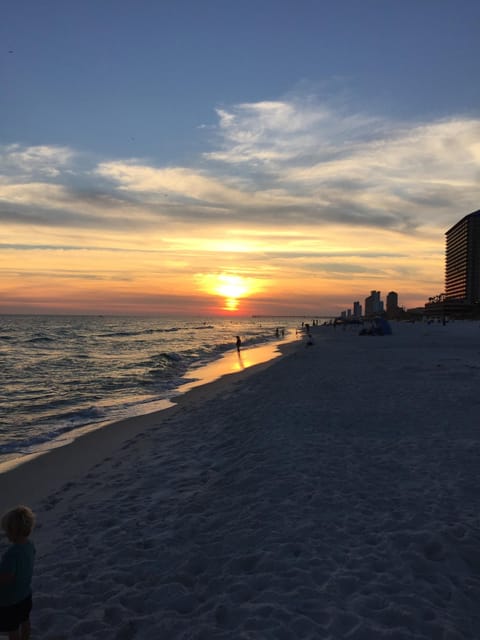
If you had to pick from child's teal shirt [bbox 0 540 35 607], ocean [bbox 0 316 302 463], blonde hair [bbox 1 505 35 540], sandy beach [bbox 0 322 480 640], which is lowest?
ocean [bbox 0 316 302 463]

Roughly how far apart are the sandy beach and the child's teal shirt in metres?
1.14

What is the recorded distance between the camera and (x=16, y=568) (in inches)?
155

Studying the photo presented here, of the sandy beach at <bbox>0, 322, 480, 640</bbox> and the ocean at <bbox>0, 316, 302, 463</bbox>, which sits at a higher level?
the sandy beach at <bbox>0, 322, 480, 640</bbox>

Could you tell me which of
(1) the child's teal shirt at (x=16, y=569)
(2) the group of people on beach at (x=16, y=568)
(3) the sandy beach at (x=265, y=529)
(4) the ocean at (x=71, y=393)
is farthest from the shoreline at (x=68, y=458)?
(1) the child's teal shirt at (x=16, y=569)

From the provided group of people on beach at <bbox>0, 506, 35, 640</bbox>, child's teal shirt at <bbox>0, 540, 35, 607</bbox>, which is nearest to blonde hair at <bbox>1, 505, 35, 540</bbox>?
group of people on beach at <bbox>0, 506, 35, 640</bbox>

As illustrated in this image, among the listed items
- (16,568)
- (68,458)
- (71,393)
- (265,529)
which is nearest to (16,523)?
(16,568)

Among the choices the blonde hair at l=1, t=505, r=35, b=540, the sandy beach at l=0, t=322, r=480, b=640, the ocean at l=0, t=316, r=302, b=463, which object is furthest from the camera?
the ocean at l=0, t=316, r=302, b=463

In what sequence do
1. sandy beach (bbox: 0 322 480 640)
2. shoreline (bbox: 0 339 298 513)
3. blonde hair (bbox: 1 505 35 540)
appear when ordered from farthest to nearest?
shoreline (bbox: 0 339 298 513) → sandy beach (bbox: 0 322 480 640) → blonde hair (bbox: 1 505 35 540)

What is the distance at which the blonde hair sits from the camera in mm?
3840

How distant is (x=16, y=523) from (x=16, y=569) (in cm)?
45

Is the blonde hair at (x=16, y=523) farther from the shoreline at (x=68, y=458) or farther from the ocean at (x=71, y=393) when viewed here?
the ocean at (x=71, y=393)

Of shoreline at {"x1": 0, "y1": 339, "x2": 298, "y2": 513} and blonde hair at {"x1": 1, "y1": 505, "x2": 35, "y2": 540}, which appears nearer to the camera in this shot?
blonde hair at {"x1": 1, "y1": 505, "x2": 35, "y2": 540}

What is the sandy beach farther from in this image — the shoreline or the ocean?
the ocean

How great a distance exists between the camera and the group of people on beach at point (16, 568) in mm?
3857
